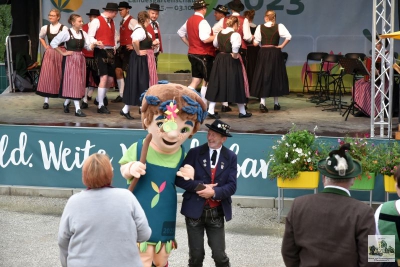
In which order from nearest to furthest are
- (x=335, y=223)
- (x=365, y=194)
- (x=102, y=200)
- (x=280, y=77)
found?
(x=335, y=223)
(x=102, y=200)
(x=365, y=194)
(x=280, y=77)

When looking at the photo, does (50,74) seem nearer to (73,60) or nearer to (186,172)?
(73,60)

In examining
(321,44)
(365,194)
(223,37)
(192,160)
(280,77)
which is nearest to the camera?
(192,160)

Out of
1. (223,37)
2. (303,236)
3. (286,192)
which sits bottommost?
(286,192)

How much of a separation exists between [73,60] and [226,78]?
2.37 metres

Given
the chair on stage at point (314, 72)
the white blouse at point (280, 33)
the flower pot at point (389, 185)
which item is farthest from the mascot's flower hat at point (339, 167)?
the chair on stage at point (314, 72)

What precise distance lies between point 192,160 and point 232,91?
6.11 metres

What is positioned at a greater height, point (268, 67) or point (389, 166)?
point (268, 67)

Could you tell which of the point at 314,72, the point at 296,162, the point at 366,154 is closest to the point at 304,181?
the point at 296,162

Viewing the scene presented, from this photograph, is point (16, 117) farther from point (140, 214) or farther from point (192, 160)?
point (140, 214)

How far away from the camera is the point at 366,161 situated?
8.99 meters

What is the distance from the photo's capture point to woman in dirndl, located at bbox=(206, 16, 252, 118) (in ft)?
40.2

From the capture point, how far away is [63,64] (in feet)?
41.8

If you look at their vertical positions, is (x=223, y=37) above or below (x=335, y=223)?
above

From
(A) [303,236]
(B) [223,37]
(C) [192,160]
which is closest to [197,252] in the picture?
(C) [192,160]
